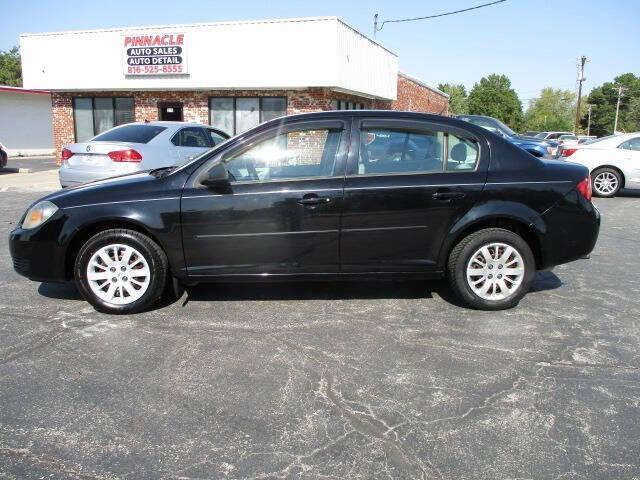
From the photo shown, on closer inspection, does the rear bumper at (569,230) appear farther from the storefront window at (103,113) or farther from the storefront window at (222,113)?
the storefront window at (103,113)

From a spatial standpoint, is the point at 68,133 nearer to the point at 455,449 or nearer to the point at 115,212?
the point at 115,212

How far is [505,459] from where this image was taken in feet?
8.83

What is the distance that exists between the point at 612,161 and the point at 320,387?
1181cm

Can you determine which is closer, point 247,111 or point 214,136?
point 214,136

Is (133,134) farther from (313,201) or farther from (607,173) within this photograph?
(607,173)

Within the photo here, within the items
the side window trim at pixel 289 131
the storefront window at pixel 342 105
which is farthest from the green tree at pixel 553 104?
the side window trim at pixel 289 131

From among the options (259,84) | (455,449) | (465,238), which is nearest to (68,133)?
(259,84)

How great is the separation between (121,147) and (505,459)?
8.01 metres

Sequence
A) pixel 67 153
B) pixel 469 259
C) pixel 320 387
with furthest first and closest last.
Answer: pixel 67 153, pixel 469 259, pixel 320 387

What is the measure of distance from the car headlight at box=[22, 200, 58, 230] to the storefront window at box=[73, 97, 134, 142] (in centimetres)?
1614

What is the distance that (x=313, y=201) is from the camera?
4477 mm

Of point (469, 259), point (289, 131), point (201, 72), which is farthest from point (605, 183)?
point (201, 72)

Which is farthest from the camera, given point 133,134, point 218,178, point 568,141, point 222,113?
point 568,141

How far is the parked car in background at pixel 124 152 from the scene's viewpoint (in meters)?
8.98
